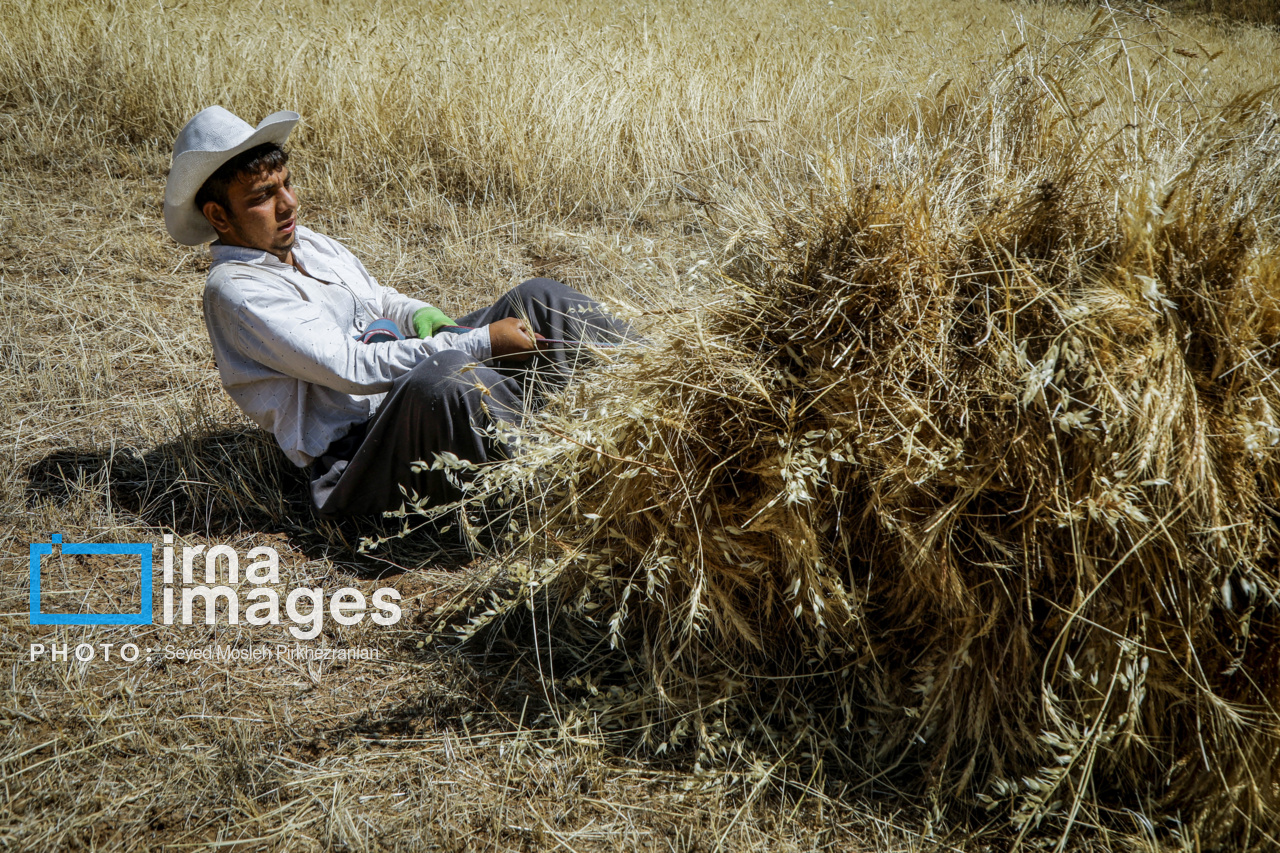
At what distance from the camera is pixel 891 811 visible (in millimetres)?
1750

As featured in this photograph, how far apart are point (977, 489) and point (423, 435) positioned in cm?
142

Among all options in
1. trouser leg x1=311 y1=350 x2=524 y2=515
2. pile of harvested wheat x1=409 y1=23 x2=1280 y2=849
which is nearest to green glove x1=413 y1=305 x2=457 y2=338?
A: trouser leg x1=311 y1=350 x2=524 y2=515

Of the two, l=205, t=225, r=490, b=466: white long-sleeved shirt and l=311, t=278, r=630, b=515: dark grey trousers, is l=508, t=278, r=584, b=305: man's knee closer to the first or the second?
l=311, t=278, r=630, b=515: dark grey trousers

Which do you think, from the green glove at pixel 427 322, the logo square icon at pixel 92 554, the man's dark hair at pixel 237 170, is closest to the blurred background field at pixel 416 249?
the logo square icon at pixel 92 554

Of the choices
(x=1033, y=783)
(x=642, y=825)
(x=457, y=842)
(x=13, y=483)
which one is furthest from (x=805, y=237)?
(x=13, y=483)

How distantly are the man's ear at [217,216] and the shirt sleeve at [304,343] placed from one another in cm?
21

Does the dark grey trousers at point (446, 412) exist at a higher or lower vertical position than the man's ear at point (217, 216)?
lower

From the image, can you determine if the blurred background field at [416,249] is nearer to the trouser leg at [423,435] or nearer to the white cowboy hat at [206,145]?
the trouser leg at [423,435]

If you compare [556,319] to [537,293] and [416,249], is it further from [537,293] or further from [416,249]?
[416,249]

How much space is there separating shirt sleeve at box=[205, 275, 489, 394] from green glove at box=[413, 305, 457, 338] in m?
0.36

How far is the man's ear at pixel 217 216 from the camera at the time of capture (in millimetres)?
2307

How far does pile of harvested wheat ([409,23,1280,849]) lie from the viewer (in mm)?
1556

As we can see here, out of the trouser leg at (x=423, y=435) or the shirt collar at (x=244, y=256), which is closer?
the trouser leg at (x=423, y=435)

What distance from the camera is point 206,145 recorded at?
2.20m
